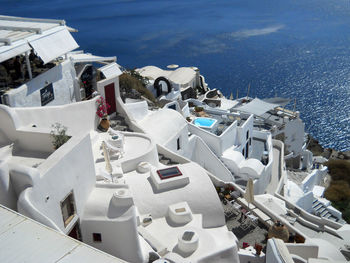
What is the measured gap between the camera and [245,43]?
111625mm

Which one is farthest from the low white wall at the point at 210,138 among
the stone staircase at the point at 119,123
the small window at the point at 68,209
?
the small window at the point at 68,209

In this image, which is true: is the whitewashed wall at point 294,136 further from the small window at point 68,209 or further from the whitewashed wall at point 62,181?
the small window at point 68,209

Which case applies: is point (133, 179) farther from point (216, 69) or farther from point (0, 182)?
point (216, 69)

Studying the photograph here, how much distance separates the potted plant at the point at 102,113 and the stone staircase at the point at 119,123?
123 cm

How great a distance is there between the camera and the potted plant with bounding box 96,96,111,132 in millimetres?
26000

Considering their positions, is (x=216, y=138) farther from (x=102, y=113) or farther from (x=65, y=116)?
(x=65, y=116)

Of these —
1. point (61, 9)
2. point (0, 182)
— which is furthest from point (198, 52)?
point (0, 182)

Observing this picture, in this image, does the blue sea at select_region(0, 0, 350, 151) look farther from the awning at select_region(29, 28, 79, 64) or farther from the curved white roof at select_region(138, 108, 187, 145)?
the awning at select_region(29, 28, 79, 64)

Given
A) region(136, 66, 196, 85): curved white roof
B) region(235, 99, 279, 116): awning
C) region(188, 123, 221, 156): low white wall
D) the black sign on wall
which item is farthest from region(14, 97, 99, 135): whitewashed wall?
region(136, 66, 196, 85): curved white roof

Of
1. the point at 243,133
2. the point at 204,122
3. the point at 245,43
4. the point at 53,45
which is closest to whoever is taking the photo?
the point at 53,45

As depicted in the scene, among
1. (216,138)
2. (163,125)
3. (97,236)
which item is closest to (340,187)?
(216,138)

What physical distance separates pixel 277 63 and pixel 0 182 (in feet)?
307

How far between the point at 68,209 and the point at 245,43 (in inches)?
4042

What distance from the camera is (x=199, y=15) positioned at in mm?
143125
